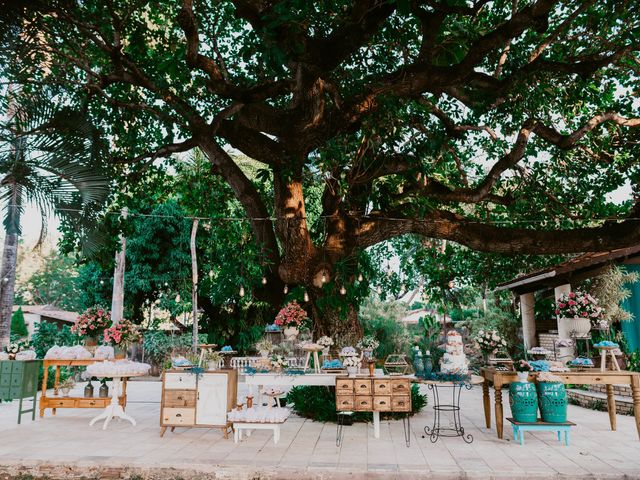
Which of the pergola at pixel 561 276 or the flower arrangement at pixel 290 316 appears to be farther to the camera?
the pergola at pixel 561 276

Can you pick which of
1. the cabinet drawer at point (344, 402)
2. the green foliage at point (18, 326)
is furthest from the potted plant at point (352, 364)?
the green foliage at point (18, 326)

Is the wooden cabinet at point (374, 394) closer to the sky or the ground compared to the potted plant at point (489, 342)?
closer to the ground

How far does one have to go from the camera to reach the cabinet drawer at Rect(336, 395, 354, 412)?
669cm

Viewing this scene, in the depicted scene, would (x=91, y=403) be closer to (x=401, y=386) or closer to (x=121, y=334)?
(x=121, y=334)

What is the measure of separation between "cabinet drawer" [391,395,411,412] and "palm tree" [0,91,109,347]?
453 cm

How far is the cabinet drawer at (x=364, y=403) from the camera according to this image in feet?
21.9

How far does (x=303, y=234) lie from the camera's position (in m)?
8.21

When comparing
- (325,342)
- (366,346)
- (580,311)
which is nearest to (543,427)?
(580,311)

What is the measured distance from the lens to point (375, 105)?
7391mm

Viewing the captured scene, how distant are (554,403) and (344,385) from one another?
265 centimetres

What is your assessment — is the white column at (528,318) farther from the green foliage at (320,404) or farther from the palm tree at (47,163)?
the palm tree at (47,163)

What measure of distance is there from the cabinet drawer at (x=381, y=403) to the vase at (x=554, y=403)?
1.96 metres

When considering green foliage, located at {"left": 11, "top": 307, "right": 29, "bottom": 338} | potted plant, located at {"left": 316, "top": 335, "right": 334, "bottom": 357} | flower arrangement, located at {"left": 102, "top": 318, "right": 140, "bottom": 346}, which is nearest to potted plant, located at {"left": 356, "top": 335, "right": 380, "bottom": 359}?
potted plant, located at {"left": 316, "top": 335, "right": 334, "bottom": 357}

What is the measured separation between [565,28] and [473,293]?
14.1 metres
